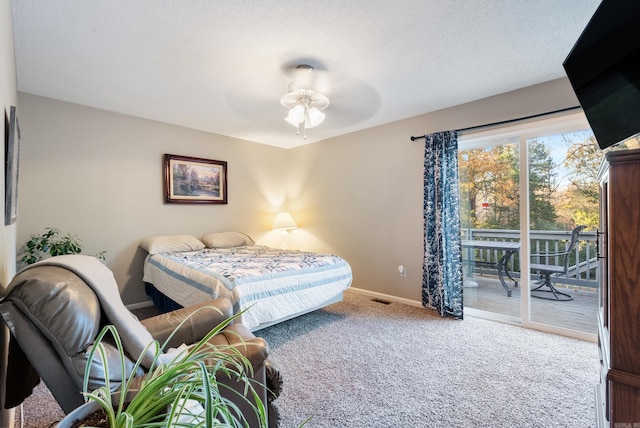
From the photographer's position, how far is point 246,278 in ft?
7.84

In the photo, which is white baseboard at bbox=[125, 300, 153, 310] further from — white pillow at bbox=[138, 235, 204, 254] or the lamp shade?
the lamp shade

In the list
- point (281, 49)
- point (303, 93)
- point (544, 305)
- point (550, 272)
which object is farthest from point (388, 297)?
point (281, 49)

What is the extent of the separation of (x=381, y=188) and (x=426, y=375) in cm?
241

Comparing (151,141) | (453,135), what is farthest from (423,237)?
(151,141)

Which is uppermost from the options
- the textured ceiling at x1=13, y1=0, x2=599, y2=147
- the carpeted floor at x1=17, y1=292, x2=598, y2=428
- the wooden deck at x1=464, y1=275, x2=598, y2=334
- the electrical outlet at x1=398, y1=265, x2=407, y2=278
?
the textured ceiling at x1=13, y1=0, x2=599, y2=147

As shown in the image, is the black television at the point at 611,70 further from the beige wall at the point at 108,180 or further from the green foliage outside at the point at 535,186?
the beige wall at the point at 108,180

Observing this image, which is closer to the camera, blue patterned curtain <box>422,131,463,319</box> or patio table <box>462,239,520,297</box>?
patio table <box>462,239,520,297</box>

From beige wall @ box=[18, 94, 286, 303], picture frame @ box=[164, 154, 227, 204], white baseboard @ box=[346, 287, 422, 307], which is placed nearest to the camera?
beige wall @ box=[18, 94, 286, 303]

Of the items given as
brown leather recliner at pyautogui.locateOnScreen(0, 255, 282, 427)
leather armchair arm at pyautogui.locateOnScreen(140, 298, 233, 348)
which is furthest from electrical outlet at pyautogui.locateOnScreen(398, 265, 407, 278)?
brown leather recliner at pyautogui.locateOnScreen(0, 255, 282, 427)

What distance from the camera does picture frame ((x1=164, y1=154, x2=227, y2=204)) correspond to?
12.8 ft

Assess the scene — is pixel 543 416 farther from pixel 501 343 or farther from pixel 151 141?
pixel 151 141

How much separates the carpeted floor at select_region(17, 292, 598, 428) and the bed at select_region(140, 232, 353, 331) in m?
0.34

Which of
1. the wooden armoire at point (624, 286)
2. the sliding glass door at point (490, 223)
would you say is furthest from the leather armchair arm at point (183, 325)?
the sliding glass door at point (490, 223)

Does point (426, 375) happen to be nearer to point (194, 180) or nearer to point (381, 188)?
point (381, 188)
